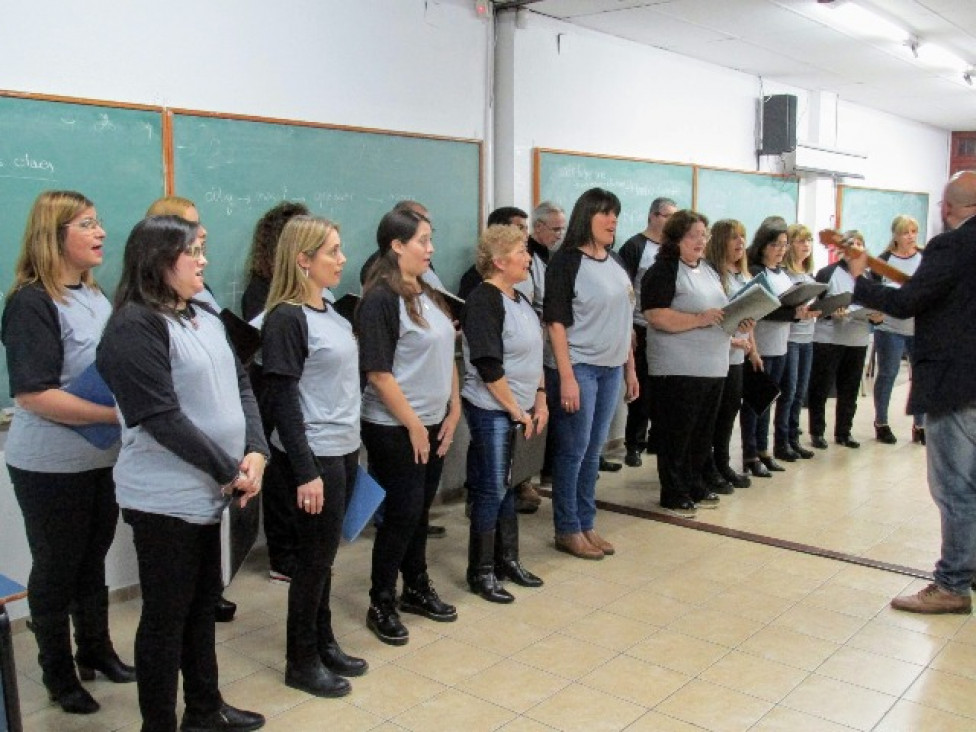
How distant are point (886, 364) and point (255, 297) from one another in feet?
14.1

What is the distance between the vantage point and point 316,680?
265cm

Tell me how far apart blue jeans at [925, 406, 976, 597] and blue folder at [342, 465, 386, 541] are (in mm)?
1995

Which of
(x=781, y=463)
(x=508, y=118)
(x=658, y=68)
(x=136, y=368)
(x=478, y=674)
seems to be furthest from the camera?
(x=658, y=68)

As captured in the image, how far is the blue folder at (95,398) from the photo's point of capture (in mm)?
2377

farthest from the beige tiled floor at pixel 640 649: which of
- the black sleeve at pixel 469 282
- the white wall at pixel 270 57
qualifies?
the white wall at pixel 270 57

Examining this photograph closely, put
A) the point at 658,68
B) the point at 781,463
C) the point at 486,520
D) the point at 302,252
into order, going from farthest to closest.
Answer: the point at 658,68 < the point at 781,463 < the point at 486,520 < the point at 302,252

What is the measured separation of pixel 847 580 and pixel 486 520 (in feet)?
4.90

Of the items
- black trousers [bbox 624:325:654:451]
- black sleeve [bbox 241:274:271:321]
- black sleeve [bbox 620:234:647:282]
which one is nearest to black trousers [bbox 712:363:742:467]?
black trousers [bbox 624:325:654:451]

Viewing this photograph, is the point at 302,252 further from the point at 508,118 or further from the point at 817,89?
the point at 817,89

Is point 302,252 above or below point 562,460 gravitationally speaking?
above

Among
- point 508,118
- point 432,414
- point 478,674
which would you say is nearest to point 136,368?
point 432,414

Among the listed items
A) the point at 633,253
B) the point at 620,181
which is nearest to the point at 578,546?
the point at 633,253

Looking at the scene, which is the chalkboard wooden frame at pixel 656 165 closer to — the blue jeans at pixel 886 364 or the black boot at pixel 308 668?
the blue jeans at pixel 886 364

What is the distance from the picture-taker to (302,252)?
255cm
